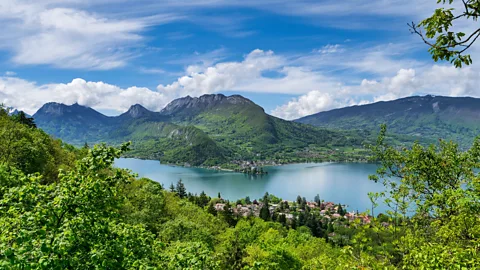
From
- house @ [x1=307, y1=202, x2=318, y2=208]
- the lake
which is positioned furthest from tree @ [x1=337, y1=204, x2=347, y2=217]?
house @ [x1=307, y1=202, x2=318, y2=208]

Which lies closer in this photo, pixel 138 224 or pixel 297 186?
pixel 138 224

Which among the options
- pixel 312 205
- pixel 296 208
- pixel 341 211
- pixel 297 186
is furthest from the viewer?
pixel 297 186

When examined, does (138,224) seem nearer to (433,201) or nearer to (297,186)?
(433,201)

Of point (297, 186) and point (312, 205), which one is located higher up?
point (297, 186)

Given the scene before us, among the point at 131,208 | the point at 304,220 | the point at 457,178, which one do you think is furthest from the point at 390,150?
the point at 304,220

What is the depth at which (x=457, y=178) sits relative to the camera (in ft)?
32.3

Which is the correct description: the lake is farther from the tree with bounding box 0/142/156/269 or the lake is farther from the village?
the tree with bounding box 0/142/156/269

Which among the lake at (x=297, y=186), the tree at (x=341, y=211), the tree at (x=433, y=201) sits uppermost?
the tree at (x=433, y=201)

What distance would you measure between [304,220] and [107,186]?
3312 inches

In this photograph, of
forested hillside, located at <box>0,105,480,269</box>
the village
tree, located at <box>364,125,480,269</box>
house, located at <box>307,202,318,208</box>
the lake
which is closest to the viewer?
forested hillside, located at <box>0,105,480,269</box>

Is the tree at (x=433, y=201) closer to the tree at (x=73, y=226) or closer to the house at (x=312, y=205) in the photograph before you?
the tree at (x=73, y=226)

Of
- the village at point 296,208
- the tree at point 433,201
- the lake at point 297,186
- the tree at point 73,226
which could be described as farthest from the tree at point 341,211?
the tree at point 73,226

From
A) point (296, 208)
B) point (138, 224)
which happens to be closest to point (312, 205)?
point (296, 208)

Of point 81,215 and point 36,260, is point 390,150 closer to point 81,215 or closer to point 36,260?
point 81,215
